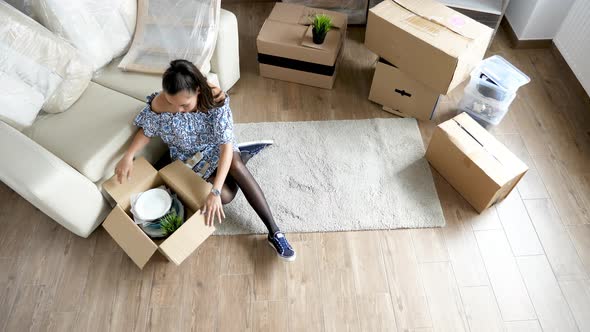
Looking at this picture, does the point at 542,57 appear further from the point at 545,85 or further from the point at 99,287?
the point at 99,287

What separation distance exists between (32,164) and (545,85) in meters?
2.65

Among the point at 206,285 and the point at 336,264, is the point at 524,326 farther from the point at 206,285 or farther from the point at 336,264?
the point at 206,285

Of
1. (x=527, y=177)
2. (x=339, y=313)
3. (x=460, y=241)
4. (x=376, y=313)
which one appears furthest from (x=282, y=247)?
(x=527, y=177)

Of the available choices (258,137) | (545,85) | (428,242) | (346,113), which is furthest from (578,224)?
(258,137)

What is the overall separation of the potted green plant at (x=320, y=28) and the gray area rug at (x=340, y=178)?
0.45 m

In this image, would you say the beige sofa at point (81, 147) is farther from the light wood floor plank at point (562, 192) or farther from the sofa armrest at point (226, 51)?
the light wood floor plank at point (562, 192)

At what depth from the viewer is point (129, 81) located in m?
1.84

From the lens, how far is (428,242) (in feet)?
5.74

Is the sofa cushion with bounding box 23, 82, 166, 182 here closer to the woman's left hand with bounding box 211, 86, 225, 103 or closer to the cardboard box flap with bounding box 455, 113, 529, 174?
the woman's left hand with bounding box 211, 86, 225, 103

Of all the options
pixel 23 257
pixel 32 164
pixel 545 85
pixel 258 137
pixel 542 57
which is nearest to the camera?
pixel 32 164

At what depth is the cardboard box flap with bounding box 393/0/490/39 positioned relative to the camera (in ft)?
6.26

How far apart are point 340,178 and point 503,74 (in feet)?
3.32

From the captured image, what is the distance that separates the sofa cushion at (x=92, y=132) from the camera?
1.57 meters

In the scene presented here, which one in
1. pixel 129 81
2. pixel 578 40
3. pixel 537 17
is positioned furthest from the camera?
pixel 537 17
